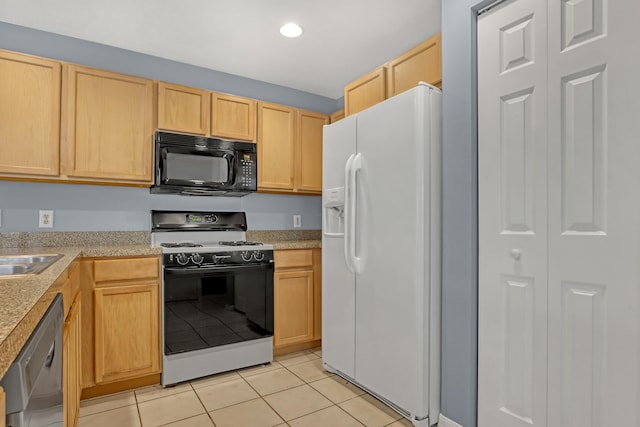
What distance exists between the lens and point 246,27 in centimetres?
254

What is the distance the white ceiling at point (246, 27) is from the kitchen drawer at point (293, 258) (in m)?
1.59

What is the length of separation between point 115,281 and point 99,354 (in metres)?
0.45

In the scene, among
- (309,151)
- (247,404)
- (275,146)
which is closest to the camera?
(247,404)

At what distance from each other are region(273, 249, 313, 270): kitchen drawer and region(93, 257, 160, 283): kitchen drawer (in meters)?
0.90

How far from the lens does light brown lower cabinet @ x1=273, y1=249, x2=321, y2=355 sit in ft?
9.79

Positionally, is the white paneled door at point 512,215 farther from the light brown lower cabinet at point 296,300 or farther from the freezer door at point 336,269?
the light brown lower cabinet at point 296,300

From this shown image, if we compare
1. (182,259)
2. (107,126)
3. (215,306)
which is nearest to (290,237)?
(215,306)

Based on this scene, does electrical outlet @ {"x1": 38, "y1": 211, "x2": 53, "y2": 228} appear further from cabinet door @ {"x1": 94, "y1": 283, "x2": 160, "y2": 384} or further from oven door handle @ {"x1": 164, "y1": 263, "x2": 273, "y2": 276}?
oven door handle @ {"x1": 164, "y1": 263, "x2": 273, "y2": 276}

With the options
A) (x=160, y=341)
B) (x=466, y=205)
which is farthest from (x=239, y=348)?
(x=466, y=205)

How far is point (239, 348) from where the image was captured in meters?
2.76

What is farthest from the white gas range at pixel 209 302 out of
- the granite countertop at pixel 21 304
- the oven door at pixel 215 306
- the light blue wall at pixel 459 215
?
the light blue wall at pixel 459 215

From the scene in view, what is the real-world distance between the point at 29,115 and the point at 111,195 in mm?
741

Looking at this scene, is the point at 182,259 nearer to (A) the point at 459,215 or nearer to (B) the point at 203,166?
(B) the point at 203,166

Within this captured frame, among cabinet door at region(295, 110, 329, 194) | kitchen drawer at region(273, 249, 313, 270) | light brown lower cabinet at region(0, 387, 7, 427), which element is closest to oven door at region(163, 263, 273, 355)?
kitchen drawer at region(273, 249, 313, 270)
